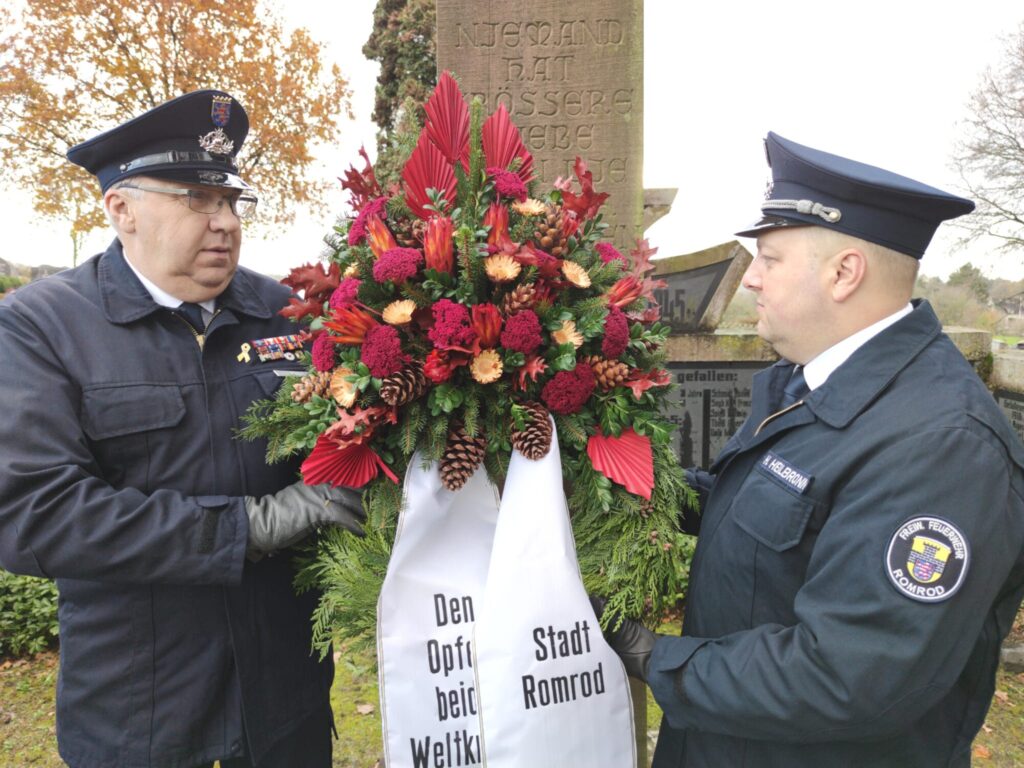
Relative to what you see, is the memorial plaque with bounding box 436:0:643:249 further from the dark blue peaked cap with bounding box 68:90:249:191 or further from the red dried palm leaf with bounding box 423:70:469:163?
the red dried palm leaf with bounding box 423:70:469:163

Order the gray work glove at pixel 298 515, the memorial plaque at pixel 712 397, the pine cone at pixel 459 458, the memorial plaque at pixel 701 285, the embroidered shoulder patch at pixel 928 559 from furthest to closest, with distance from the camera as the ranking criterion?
the memorial plaque at pixel 712 397
the memorial plaque at pixel 701 285
the gray work glove at pixel 298 515
the pine cone at pixel 459 458
the embroidered shoulder patch at pixel 928 559

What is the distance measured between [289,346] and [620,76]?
2179mm

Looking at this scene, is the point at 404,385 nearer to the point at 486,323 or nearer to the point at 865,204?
the point at 486,323

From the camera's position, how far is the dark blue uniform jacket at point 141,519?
66.1 inches

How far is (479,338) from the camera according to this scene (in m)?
1.45

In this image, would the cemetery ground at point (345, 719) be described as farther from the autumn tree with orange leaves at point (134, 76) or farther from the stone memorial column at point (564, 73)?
the autumn tree with orange leaves at point (134, 76)

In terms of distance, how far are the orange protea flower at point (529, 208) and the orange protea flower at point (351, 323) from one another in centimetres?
43

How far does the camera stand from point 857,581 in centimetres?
124

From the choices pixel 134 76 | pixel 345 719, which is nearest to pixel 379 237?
pixel 345 719

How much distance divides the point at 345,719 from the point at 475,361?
3.07 m

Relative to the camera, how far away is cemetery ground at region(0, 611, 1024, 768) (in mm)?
3439

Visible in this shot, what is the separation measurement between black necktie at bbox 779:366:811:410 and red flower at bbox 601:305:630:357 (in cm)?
46

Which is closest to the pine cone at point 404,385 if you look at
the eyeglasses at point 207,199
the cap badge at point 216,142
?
the eyeglasses at point 207,199

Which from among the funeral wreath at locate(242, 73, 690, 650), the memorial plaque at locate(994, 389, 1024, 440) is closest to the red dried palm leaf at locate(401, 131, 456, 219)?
the funeral wreath at locate(242, 73, 690, 650)
